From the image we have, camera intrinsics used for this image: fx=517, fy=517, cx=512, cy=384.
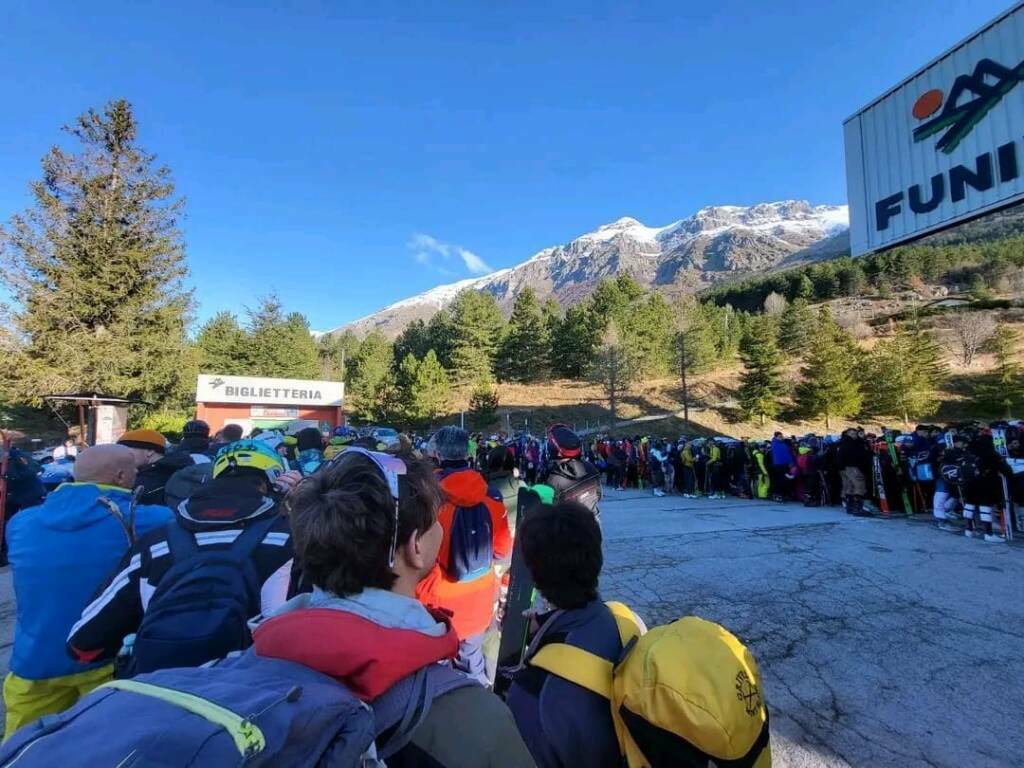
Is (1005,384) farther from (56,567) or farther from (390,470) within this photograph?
(56,567)

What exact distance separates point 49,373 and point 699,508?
28990 millimetres

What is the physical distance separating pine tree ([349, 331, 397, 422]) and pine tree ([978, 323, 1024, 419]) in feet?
147

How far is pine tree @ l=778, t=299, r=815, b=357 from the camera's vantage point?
1916 inches

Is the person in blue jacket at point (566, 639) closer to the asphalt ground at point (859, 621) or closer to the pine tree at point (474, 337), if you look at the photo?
the asphalt ground at point (859, 621)

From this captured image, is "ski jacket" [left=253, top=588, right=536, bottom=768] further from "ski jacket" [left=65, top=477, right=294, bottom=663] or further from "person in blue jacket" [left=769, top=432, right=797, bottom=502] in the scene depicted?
"person in blue jacket" [left=769, top=432, right=797, bottom=502]

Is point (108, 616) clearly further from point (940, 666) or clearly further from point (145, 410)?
point (145, 410)

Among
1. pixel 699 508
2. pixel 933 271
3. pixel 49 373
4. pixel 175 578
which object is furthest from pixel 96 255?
pixel 933 271


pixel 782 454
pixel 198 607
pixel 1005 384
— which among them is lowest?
pixel 782 454

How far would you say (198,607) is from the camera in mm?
1650

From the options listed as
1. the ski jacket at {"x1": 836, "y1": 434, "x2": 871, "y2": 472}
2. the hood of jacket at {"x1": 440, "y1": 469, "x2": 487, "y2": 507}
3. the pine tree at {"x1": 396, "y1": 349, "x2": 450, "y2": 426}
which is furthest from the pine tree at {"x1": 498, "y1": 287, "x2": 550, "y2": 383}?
the hood of jacket at {"x1": 440, "y1": 469, "x2": 487, "y2": 507}

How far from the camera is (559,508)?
2.10m

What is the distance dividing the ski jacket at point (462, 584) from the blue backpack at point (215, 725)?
6.37ft

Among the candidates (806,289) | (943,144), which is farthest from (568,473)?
(806,289)

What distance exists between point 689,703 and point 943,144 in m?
9.58
